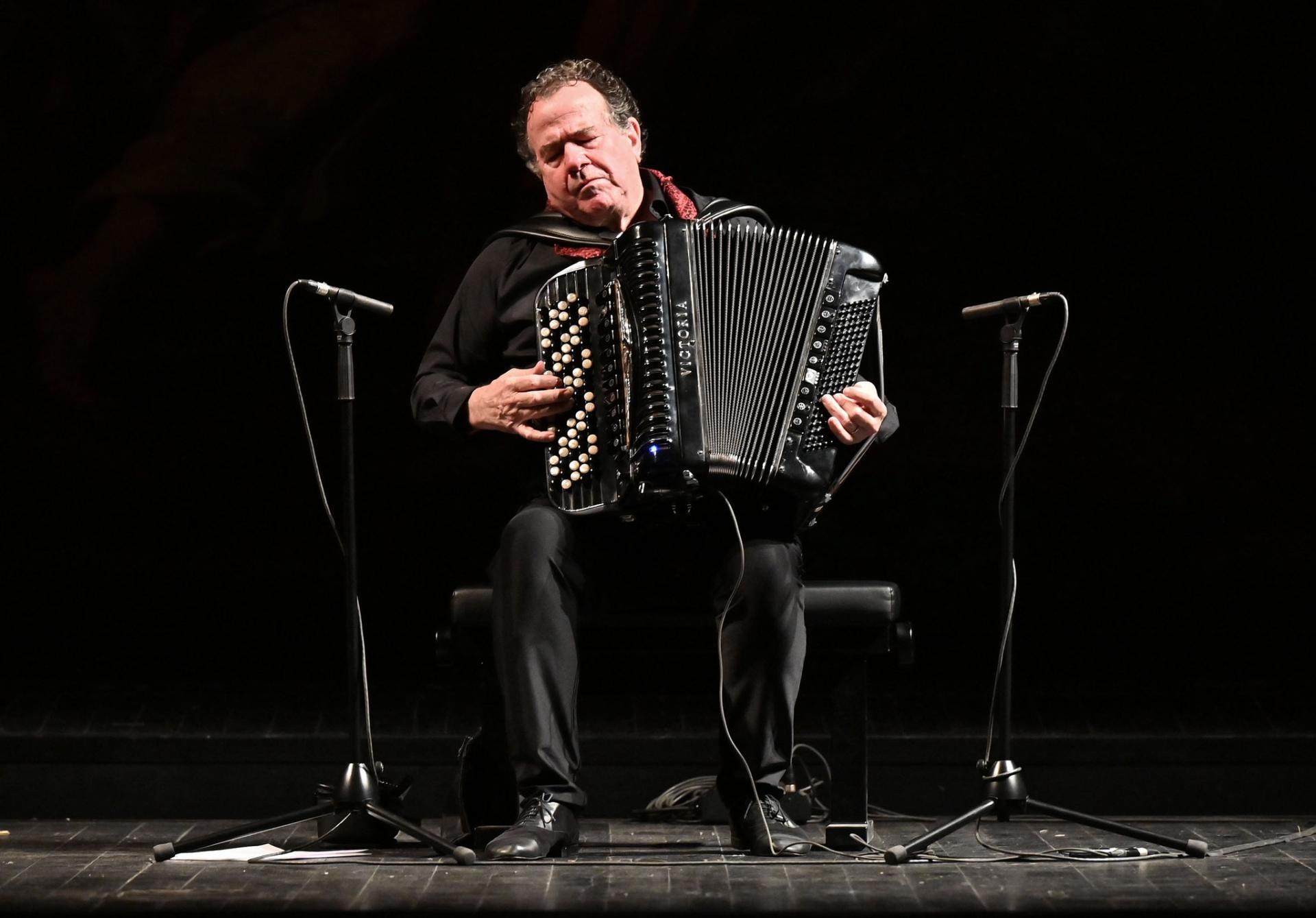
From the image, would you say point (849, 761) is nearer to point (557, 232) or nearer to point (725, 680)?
point (725, 680)

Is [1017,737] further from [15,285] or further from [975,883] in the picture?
[15,285]

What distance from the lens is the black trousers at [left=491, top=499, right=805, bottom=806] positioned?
2742mm

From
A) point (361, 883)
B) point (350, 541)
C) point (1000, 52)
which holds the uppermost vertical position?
point (1000, 52)

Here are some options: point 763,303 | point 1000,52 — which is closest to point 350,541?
point 763,303

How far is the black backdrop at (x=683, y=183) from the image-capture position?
4082 millimetres

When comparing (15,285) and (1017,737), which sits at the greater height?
(15,285)

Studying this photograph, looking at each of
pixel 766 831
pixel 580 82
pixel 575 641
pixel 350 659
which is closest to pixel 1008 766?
pixel 766 831

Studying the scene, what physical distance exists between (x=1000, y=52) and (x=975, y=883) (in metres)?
2.39

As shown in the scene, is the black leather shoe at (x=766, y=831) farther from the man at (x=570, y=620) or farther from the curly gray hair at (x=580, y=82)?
the curly gray hair at (x=580, y=82)

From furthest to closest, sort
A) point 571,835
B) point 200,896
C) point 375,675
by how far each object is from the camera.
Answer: point 375,675 < point 571,835 < point 200,896

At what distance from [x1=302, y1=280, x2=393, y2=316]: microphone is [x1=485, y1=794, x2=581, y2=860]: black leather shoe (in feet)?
2.95

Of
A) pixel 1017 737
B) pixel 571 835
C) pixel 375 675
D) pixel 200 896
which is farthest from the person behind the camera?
pixel 375 675

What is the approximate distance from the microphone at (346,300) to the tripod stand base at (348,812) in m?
0.82

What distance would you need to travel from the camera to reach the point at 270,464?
417cm
